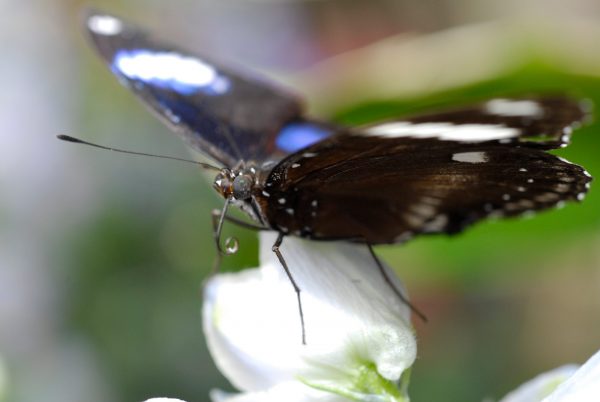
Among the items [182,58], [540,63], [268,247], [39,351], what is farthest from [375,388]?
[39,351]

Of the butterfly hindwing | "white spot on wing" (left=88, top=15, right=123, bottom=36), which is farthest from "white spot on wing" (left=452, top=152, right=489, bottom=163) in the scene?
"white spot on wing" (left=88, top=15, right=123, bottom=36)

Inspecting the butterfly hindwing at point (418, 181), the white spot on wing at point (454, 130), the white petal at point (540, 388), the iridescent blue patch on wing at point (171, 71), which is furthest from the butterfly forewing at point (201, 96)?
the white petal at point (540, 388)

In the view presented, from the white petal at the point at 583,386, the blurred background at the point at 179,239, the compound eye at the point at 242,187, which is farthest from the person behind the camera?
the blurred background at the point at 179,239

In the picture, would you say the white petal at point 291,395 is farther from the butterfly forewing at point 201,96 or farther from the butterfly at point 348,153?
the butterfly forewing at point 201,96

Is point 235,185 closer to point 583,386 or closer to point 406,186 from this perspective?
point 406,186

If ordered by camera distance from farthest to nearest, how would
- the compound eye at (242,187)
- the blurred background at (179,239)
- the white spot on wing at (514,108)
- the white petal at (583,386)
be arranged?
the blurred background at (179,239) → the compound eye at (242,187) → the white spot on wing at (514,108) → the white petal at (583,386)

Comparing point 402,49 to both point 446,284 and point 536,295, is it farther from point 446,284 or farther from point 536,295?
point 536,295
